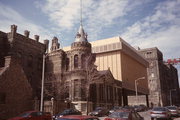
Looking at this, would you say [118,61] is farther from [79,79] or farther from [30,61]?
[30,61]

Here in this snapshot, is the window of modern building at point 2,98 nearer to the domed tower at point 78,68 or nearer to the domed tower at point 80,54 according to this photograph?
the domed tower at point 78,68

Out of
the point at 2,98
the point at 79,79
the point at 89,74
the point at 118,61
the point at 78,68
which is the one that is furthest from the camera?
the point at 118,61

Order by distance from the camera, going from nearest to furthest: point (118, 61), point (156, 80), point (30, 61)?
point (30, 61)
point (118, 61)
point (156, 80)

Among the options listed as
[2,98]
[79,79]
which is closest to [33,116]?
[2,98]

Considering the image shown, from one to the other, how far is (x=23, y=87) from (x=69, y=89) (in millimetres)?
15576

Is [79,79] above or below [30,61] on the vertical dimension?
below

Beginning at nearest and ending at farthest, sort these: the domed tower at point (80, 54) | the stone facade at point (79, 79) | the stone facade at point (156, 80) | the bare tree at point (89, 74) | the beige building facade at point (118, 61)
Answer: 1. the bare tree at point (89, 74)
2. the stone facade at point (79, 79)
3. the domed tower at point (80, 54)
4. the beige building facade at point (118, 61)
5. the stone facade at point (156, 80)

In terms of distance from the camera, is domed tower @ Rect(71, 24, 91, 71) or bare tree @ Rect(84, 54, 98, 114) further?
domed tower @ Rect(71, 24, 91, 71)

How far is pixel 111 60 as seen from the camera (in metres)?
65.7

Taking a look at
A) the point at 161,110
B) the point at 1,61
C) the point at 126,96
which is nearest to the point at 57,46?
the point at 1,61

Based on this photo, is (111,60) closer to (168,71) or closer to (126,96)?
(126,96)

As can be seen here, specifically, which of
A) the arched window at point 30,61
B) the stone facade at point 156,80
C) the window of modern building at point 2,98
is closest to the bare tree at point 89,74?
the arched window at point 30,61

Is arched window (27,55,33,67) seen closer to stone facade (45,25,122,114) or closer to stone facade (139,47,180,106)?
stone facade (45,25,122,114)

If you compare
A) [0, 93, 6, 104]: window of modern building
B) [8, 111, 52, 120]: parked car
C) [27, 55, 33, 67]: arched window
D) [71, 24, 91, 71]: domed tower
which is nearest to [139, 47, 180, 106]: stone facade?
[71, 24, 91, 71]: domed tower
